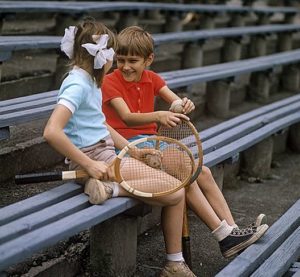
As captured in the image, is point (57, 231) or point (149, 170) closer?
point (57, 231)

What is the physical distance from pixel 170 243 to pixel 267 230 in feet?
1.68

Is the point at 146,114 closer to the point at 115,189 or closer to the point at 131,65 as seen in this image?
the point at 131,65

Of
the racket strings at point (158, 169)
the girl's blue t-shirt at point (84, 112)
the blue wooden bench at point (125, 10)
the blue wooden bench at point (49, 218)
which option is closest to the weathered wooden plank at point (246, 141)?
the blue wooden bench at point (49, 218)

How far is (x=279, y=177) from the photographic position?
5219 mm

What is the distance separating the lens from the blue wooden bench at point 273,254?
281cm

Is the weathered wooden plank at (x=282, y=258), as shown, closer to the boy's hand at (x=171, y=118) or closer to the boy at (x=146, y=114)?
the boy at (x=146, y=114)

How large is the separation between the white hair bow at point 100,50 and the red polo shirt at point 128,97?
1.37 feet

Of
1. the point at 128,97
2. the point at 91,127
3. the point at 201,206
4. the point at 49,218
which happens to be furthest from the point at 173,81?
the point at 49,218

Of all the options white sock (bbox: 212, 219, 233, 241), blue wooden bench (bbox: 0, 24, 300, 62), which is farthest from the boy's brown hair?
blue wooden bench (bbox: 0, 24, 300, 62)

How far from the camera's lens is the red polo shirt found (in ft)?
11.1

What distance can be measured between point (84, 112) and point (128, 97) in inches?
19.8

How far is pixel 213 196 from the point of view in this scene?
3.37m

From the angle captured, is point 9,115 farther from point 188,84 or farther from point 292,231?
point 188,84

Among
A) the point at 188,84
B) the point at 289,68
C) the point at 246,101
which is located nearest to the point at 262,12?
the point at 289,68
